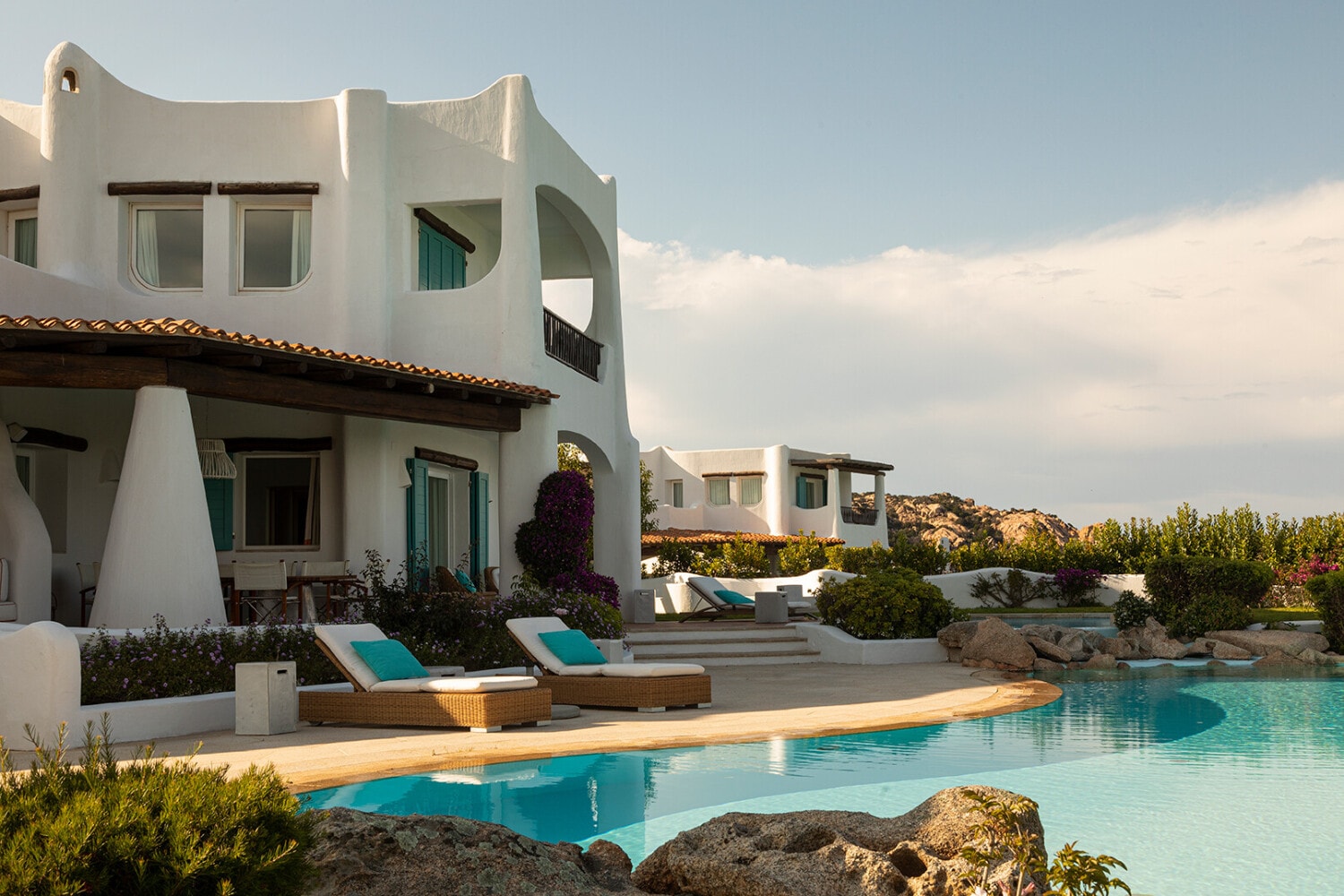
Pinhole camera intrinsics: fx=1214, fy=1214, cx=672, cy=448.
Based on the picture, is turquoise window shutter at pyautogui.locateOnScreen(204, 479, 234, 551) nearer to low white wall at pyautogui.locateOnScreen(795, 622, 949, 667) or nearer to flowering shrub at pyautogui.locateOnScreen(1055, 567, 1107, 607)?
low white wall at pyautogui.locateOnScreen(795, 622, 949, 667)

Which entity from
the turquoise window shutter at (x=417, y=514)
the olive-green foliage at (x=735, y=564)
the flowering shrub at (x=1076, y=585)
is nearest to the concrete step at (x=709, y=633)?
the turquoise window shutter at (x=417, y=514)

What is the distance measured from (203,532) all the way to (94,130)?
821cm

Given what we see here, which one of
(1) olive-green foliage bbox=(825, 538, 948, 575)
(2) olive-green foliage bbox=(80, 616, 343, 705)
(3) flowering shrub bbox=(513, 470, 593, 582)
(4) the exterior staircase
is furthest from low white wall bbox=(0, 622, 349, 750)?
(1) olive-green foliage bbox=(825, 538, 948, 575)

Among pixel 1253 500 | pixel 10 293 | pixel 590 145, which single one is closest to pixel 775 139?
pixel 590 145

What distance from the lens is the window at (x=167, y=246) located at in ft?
59.7

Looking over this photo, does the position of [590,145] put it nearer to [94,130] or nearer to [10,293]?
[94,130]

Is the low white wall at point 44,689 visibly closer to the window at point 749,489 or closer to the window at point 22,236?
the window at point 22,236

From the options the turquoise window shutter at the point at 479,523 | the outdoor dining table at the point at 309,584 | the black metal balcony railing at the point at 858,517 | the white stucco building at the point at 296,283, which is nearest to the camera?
the outdoor dining table at the point at 309,584

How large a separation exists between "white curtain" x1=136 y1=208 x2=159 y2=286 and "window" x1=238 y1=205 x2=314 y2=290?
125cm

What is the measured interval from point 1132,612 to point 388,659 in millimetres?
14775

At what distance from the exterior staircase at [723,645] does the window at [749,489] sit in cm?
2896

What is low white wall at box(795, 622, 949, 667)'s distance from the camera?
1852 cm

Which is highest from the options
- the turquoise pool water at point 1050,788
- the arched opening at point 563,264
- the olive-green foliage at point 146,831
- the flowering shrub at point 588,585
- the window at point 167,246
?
the arched opening at point 563,264

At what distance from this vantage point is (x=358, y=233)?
18062 mm
